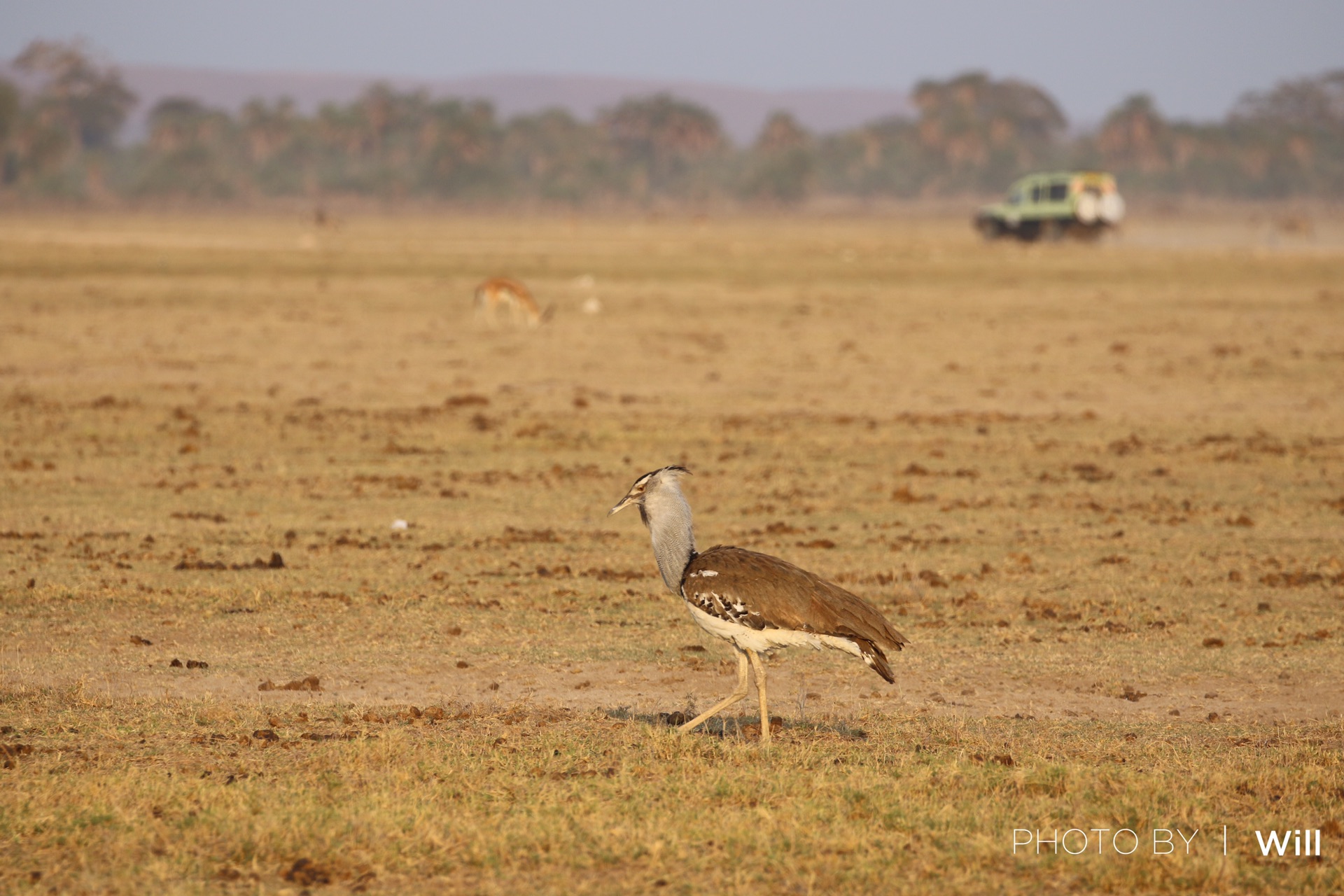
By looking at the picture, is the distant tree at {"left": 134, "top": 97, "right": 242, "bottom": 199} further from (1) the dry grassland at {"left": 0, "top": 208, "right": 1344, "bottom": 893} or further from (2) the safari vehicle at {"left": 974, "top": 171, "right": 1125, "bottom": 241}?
(1) the dry grassland at {"left": 0, "top": 208, "right": 1344, "bottom": 893}

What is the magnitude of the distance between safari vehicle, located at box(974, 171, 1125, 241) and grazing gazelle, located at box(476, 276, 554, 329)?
30.3 meters

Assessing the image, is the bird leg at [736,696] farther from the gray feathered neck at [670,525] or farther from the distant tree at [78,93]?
the distant tree at [78,93]

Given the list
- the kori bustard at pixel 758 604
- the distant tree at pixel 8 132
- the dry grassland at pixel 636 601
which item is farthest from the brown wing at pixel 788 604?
the distant tree at pixel 8 132

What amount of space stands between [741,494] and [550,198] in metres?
105

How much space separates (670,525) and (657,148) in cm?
14301

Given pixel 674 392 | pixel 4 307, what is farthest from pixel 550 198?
pixel 674 392

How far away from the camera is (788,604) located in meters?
7.57

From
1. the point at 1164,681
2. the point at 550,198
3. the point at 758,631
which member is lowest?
the point at 1164,681

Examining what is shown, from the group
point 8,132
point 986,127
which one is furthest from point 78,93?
point 986,127

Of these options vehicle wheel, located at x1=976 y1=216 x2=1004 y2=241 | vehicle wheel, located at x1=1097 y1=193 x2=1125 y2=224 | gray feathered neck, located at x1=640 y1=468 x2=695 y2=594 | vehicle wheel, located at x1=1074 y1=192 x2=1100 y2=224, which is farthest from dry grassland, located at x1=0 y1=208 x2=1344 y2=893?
vehicle wheel, located at x1=976 y1=216 x2=1004 y2=241

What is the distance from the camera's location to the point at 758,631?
7.66 m

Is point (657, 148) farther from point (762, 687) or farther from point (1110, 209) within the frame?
point (762, 687)

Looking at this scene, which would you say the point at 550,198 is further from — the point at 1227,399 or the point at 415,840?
the point at 415,840

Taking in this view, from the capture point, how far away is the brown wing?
24.7ft
